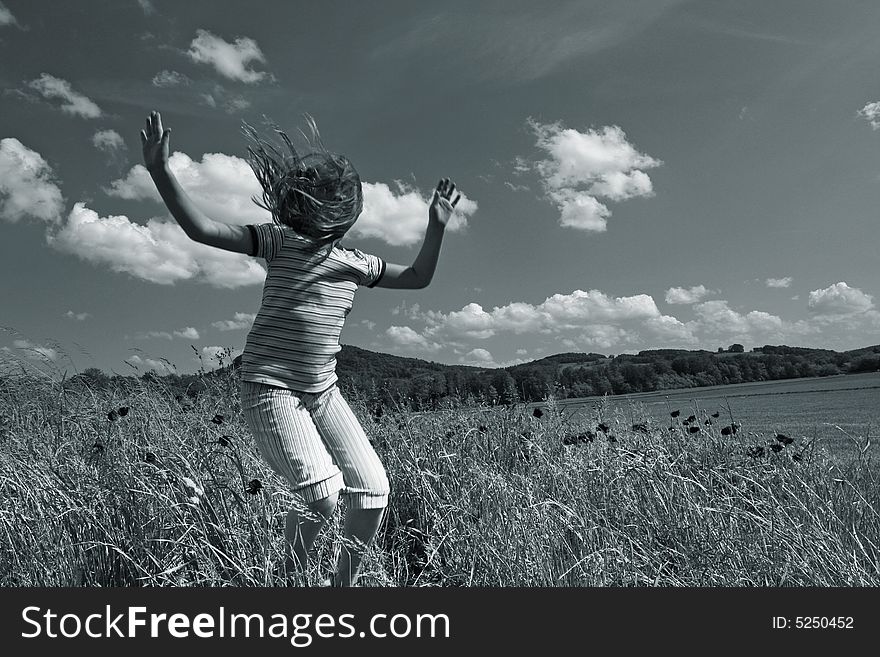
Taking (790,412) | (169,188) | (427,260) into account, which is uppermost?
(169,188)

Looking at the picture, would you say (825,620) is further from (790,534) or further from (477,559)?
(477,559)

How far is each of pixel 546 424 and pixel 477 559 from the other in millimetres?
2796

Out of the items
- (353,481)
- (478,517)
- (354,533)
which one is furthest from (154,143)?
(478,517)

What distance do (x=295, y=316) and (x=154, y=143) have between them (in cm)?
77

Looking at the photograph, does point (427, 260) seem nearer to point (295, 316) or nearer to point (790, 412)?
point (295, 316)

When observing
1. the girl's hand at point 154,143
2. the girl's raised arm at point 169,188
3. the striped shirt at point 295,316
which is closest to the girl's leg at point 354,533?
the striped shirt at point 295,316

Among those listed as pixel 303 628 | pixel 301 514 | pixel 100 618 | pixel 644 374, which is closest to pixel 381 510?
pixel 301 514

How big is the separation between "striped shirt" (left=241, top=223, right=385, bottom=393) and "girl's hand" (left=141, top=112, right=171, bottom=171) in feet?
1.36

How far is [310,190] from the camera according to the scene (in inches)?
103

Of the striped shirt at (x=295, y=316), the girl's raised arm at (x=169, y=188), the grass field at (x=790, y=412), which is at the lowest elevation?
the grass field at (x=790, y=412)

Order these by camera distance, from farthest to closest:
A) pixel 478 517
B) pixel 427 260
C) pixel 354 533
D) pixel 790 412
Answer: pixel 790 412 < pixel 478 517 < pixel 427 260 < pixel 354 533

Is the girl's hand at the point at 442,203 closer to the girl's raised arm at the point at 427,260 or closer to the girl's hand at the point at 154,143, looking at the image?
the girl's raised arm at the point at 427,260

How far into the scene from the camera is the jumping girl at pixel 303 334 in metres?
2.36

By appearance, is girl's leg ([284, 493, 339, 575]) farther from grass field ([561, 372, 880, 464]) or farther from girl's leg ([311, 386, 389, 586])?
grass field ([561, 372, 880, 464])
